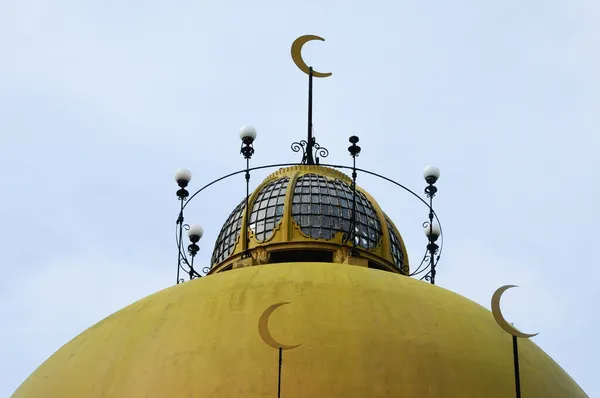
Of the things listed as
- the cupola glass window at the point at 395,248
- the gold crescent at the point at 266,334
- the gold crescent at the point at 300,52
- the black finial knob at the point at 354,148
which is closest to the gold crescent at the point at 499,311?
the gold crescent at the point at 266,334

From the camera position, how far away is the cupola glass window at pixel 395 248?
997 inches

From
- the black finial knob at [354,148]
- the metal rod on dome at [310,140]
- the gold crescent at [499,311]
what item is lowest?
the gold crescent at [499,311]

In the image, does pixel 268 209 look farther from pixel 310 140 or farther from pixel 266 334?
pixel 266 334

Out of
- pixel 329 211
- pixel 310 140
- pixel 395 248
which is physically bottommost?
pixel 395 248

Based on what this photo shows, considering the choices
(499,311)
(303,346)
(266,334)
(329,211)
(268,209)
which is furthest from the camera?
(268,209)

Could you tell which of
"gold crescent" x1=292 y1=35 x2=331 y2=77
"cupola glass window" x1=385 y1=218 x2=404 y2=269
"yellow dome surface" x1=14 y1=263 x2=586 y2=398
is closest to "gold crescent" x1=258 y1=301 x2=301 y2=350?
"yellow dome surface" x1=14 y1=263 x2=586 y2=398

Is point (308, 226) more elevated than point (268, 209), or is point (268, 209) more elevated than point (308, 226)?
point (268, 209)

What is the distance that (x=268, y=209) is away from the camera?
81.6 feet

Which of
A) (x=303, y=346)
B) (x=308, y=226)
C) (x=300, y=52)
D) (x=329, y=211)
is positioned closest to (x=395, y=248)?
(x=329, y=211)

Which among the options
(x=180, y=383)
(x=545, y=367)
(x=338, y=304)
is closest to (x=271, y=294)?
(x=338, y=304)

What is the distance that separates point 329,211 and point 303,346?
872 centimetres

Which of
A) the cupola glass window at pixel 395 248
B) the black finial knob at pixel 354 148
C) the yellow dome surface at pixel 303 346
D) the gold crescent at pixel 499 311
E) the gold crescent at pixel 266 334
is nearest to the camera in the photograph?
the gold crescent at pixel 499 311

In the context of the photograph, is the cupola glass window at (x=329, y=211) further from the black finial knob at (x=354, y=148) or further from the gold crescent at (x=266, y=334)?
the gold crescent at (x=266, y=334)

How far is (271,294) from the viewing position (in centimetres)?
1761
